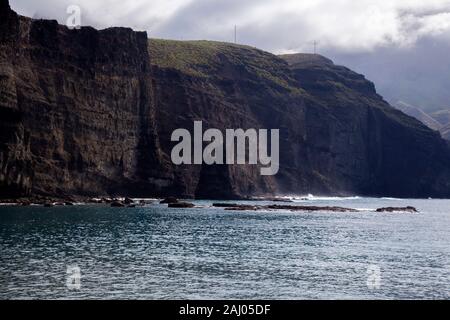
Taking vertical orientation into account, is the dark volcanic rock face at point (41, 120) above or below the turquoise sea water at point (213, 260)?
above

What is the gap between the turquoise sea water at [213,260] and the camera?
51.9 meters

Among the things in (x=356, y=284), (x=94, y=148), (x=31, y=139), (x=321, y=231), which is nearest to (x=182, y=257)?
(x=356, y=284)

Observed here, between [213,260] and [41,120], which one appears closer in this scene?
[213,260]

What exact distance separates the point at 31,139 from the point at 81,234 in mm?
94832

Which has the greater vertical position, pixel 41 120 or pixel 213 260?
pixel 41 120

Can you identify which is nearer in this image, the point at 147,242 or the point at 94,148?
the point at 147,242

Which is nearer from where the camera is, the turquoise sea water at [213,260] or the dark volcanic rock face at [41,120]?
the turquoise sea water at [213,260]

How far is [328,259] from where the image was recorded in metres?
73.8

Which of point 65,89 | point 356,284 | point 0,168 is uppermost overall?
point 65,89

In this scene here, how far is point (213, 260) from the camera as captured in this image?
69750 millimetres

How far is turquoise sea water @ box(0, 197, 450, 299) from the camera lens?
51.9 m
